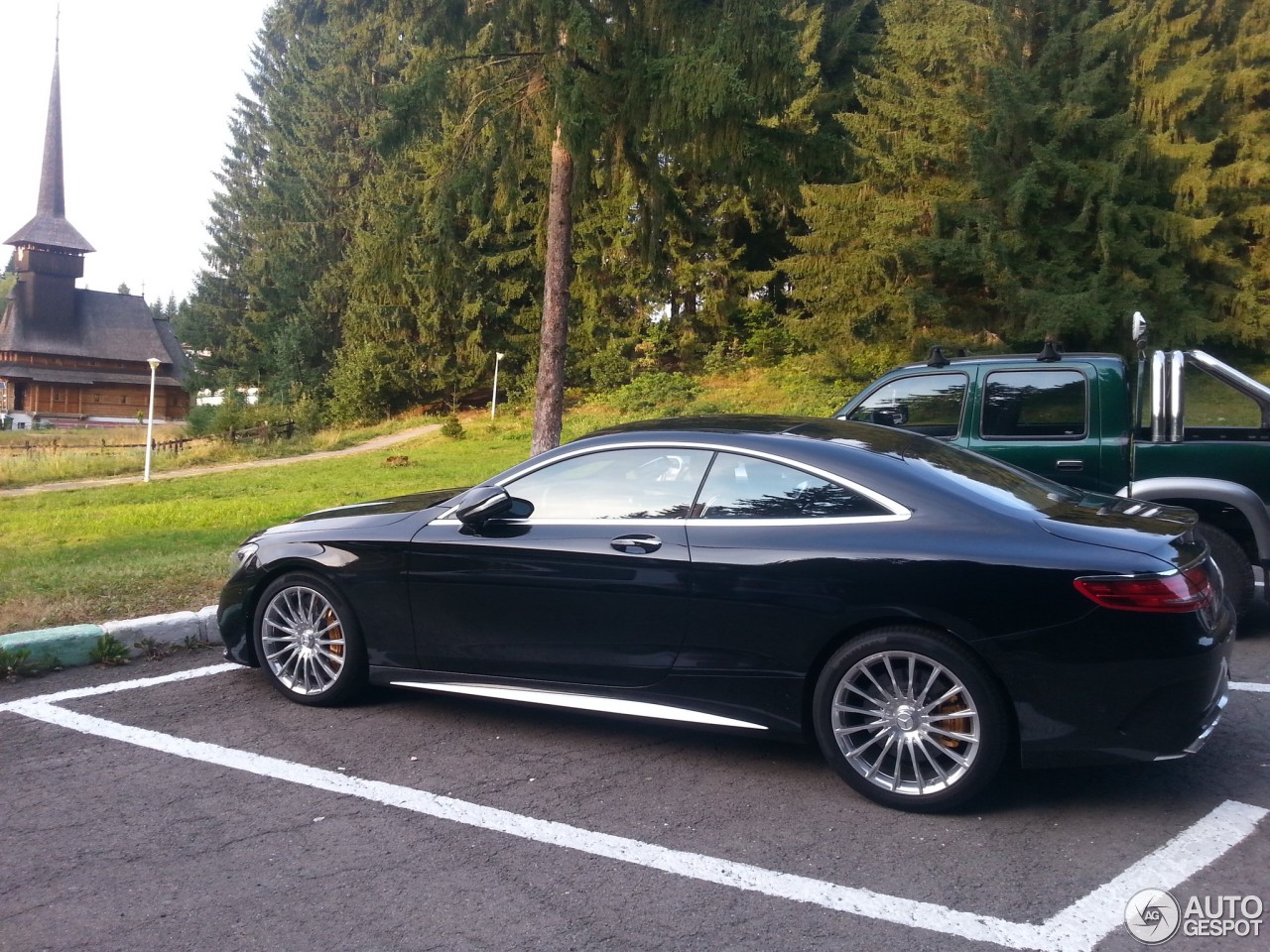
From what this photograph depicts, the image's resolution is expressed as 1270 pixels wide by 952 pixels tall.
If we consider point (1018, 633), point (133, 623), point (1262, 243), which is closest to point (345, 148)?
point (1262, 243)

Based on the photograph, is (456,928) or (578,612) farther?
(578,612)

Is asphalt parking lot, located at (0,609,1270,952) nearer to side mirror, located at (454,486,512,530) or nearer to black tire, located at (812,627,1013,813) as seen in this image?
black tire, located at (812,627,1013,813)

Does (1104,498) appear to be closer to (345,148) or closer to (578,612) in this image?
(578,612)

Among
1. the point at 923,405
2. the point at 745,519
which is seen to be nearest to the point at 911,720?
the point at 745,519

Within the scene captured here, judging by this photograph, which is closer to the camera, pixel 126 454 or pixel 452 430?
pixel 452 430

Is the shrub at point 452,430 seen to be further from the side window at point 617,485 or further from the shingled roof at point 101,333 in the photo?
the shingled roof at point 101,333

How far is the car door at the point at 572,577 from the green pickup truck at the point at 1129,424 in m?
3.55

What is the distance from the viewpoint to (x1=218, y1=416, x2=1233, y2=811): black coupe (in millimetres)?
3842

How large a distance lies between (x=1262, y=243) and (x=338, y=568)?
→ 3103 cm

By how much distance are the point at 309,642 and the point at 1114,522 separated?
3.91 metres

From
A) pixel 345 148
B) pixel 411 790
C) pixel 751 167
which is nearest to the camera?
pixel 411 790

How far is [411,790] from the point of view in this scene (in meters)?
4.30

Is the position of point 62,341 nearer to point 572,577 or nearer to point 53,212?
point 53,212
